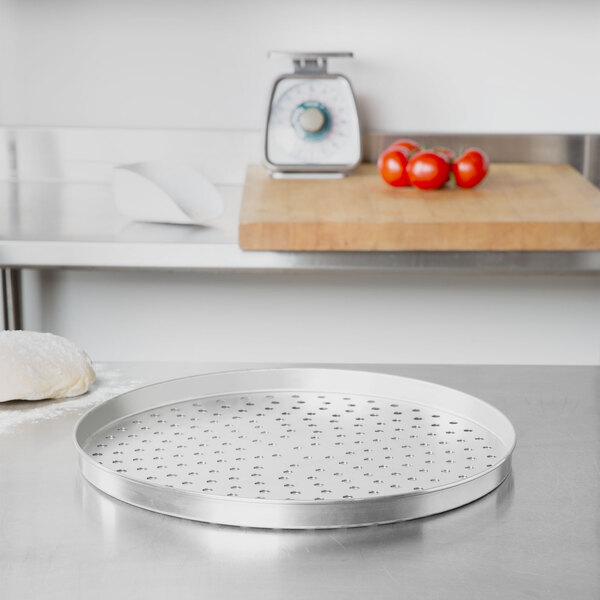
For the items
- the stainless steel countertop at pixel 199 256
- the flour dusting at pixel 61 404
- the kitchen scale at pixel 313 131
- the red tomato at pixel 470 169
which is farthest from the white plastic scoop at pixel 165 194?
the flour dusting at pixel 61 404

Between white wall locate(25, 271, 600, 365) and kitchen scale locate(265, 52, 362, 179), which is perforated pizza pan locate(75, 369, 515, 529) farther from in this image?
white wall locate(25, 271, 600, 365)

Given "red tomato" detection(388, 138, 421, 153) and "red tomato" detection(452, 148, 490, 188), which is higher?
"red tomato" detection(388, 138, 421, 153)

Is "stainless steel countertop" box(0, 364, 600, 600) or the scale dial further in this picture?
the scale dial

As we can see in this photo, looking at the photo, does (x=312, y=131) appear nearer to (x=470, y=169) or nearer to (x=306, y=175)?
(x=306, y=175)

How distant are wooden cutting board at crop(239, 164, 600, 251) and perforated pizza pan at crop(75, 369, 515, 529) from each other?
87 centimetres

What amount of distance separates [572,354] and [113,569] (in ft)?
6.28

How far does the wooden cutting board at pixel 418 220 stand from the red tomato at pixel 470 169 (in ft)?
0.13

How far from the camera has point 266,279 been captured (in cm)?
238

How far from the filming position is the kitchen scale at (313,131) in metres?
2.20

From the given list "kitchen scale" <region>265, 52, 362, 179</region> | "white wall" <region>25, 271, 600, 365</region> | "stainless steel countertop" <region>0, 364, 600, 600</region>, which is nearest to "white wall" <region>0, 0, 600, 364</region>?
"white wall" <region>25, 271, 600, 365</region>

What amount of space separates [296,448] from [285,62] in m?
1.67

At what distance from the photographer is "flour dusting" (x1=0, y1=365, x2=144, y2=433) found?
90 cm

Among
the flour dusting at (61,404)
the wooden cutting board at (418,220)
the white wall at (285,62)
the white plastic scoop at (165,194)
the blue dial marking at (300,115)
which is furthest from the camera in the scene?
the white wall at (285,62)

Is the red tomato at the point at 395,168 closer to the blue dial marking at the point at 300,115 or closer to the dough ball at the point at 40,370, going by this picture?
the blue dial marking at the point at 300,115
